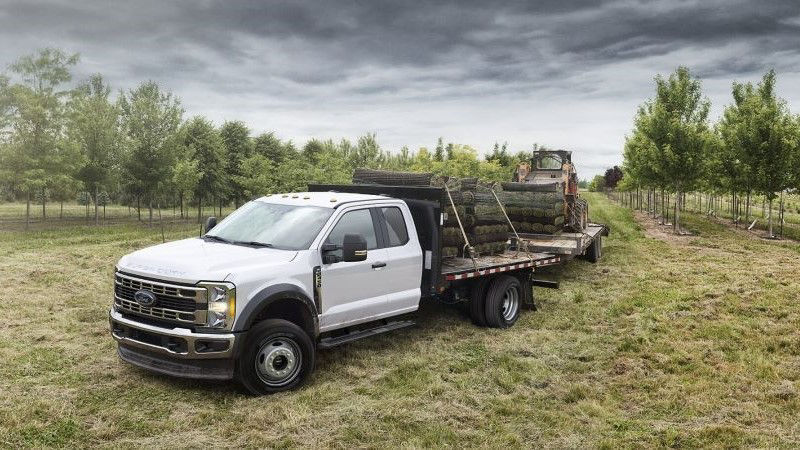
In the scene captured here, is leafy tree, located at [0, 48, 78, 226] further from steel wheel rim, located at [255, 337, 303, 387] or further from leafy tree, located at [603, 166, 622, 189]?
leafy tree, located at [603, 166, 622, 189]

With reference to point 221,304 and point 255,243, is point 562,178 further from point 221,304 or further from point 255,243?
point 221,304

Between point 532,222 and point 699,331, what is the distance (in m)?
5.24

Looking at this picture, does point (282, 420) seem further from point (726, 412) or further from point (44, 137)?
point (44, 137)

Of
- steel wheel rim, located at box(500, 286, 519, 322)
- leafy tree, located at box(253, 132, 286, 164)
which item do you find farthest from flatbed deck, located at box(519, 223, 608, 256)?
leafy tree, located at box(253, 132, 286, 164)

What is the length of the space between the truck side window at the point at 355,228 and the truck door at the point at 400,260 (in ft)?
0.53

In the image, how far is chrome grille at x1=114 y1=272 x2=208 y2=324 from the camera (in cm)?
593

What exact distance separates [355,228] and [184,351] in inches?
92.5

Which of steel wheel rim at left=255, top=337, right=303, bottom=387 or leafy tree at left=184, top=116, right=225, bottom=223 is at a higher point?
leafy tree at left=184, top=116, right=225, bottom=223

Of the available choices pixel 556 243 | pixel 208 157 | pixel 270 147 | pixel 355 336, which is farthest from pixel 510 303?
pixel 270 147

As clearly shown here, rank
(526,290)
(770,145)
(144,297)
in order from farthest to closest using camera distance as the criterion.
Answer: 1. (770,145)
2. (526,290)
3. (144,297)

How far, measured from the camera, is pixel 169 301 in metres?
6.09

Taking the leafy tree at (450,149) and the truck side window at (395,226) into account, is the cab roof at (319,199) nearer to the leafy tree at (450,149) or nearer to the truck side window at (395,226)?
the truck side window at (395,226)

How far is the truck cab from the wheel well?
0.5 inches

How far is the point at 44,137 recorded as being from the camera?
2747 cm
